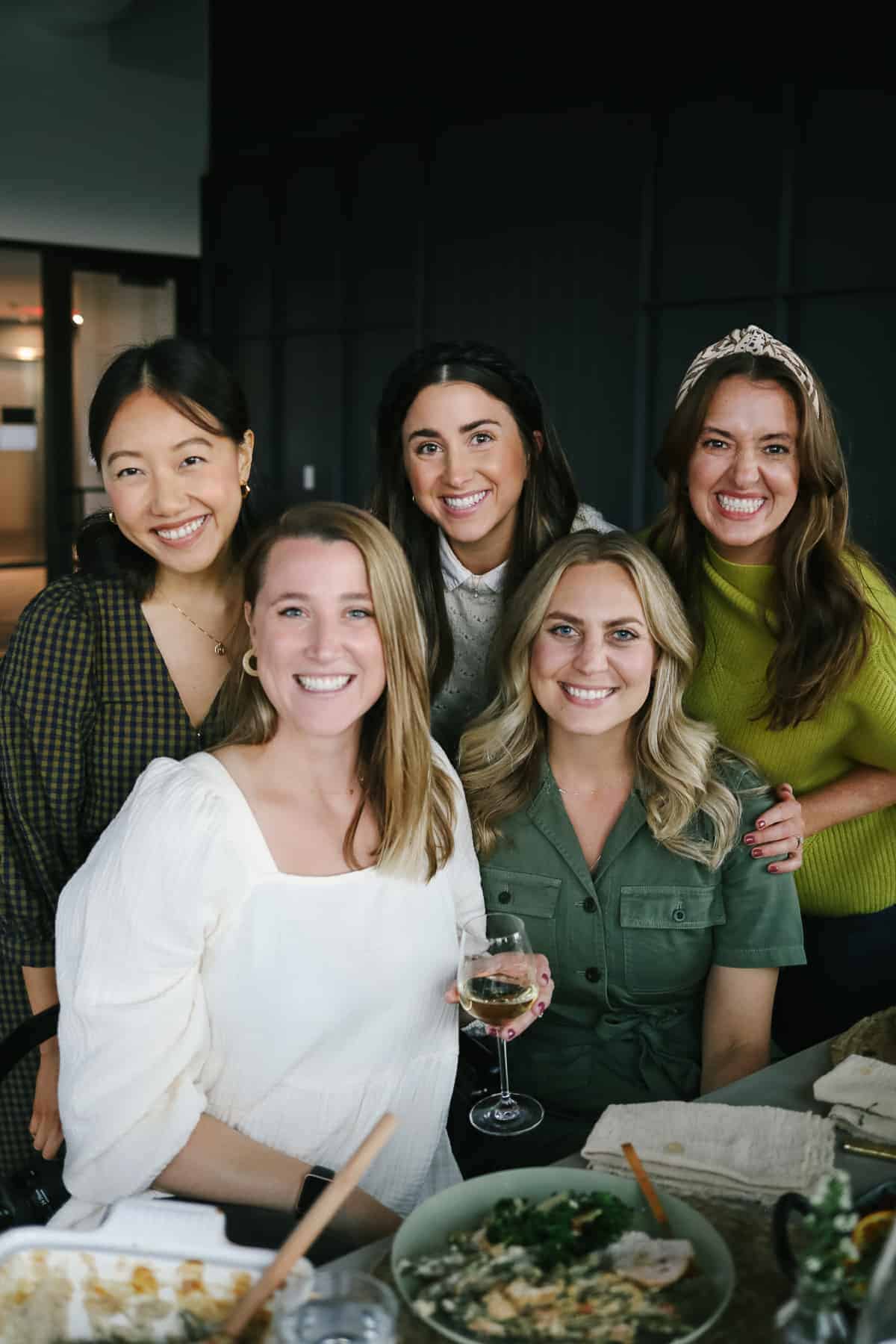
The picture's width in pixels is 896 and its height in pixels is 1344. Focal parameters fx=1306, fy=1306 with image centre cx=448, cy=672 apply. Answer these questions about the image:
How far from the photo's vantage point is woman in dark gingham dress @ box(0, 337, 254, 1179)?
2.27 m

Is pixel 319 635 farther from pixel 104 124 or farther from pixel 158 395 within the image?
pixel 104 124

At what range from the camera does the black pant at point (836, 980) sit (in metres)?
2.50

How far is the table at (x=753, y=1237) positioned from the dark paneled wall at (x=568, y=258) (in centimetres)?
373

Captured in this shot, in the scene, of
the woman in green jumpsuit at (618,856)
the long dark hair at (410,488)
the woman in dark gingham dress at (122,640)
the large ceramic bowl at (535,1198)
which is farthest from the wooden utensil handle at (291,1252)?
the long dark hair at (410,488)

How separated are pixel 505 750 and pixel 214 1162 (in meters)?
0.89

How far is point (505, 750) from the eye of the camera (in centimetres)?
236

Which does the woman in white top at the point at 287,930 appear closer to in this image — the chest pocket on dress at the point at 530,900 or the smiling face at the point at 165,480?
the chest pocket on dress at the point at 530,900

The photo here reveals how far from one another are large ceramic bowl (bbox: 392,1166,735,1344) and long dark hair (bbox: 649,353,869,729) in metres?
1.26

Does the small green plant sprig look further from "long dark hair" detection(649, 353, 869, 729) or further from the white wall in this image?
the white wall

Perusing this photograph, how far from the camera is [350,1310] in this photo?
3.30ft

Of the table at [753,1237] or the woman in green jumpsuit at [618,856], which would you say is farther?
the woman in green jumpsuit at [618,856]

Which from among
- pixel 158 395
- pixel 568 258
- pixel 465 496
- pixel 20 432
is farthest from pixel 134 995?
pixel 20 432

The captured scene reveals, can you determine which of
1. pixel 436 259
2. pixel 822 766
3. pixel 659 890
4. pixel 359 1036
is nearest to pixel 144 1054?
pixel 359 1036

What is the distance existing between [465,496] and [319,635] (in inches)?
34.4
